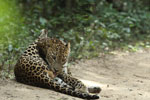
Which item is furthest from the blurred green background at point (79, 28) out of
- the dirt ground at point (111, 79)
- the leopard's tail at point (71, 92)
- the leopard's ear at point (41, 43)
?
the leopard's tail at point (71, 92)

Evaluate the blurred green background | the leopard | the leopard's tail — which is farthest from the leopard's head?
the blurred green background

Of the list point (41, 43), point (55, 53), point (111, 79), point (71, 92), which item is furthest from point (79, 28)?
point (71, 92)

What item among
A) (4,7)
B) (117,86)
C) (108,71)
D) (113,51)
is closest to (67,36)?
(113,51)

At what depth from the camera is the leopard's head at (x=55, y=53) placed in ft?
16.1

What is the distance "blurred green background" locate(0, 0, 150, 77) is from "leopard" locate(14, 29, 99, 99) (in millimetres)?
713

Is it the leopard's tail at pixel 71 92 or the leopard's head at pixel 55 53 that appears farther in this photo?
the leopard's head at pixel 55 53

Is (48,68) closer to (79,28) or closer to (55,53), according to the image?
(55,53)

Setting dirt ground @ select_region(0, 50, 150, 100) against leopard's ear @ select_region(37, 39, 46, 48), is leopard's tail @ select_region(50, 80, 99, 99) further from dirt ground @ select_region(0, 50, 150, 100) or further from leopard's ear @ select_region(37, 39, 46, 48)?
leopard's ear @ select_region(37, 39, 46, 48)

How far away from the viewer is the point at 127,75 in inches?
260

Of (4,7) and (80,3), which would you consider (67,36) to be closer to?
(80,3)

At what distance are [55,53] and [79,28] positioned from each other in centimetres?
473

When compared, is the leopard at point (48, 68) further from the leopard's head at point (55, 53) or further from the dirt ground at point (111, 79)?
the dirt ground at point (111, 79)

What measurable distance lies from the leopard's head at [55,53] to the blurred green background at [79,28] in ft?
3.13

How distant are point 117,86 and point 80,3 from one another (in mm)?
5171
